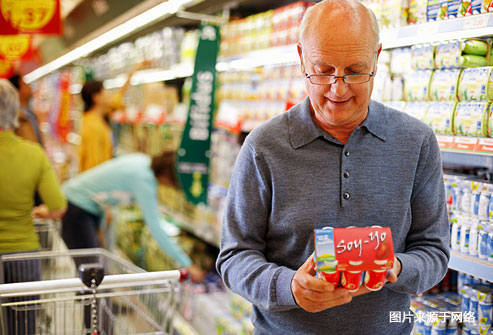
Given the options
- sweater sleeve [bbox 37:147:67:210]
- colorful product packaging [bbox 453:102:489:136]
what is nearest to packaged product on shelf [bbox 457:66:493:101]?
colorful product packaging [bbox 453:102:489:136]

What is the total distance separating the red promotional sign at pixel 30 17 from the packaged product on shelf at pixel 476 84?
15.0 ft

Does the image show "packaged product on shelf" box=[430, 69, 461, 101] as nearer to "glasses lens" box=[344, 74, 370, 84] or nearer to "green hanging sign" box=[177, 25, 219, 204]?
"glasses lens" box=[344, 74, 370, 84]

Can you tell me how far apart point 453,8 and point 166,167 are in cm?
229

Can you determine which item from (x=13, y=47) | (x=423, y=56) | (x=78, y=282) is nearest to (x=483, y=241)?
(x=423, y=56)

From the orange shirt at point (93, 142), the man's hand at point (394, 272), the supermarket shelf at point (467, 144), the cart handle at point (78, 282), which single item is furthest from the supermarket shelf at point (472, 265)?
the orange shirt at point (93, 142)

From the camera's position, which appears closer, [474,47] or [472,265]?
[472,265]

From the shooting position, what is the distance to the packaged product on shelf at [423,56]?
7.64 ft

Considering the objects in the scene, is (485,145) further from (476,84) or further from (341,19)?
(341,19)

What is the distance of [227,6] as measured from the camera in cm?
458

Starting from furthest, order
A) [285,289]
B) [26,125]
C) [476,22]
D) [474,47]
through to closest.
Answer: [26,125] → [474,47] → [476,22] → [285,289]

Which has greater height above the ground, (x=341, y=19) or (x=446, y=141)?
(x=341, y=19)

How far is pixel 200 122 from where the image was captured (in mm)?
4098

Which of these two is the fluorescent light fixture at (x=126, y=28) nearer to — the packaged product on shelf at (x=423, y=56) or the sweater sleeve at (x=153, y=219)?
the sweater sleeve at (x=153, y=219)

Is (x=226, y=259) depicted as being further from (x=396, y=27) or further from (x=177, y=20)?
(x=177, y=20)
